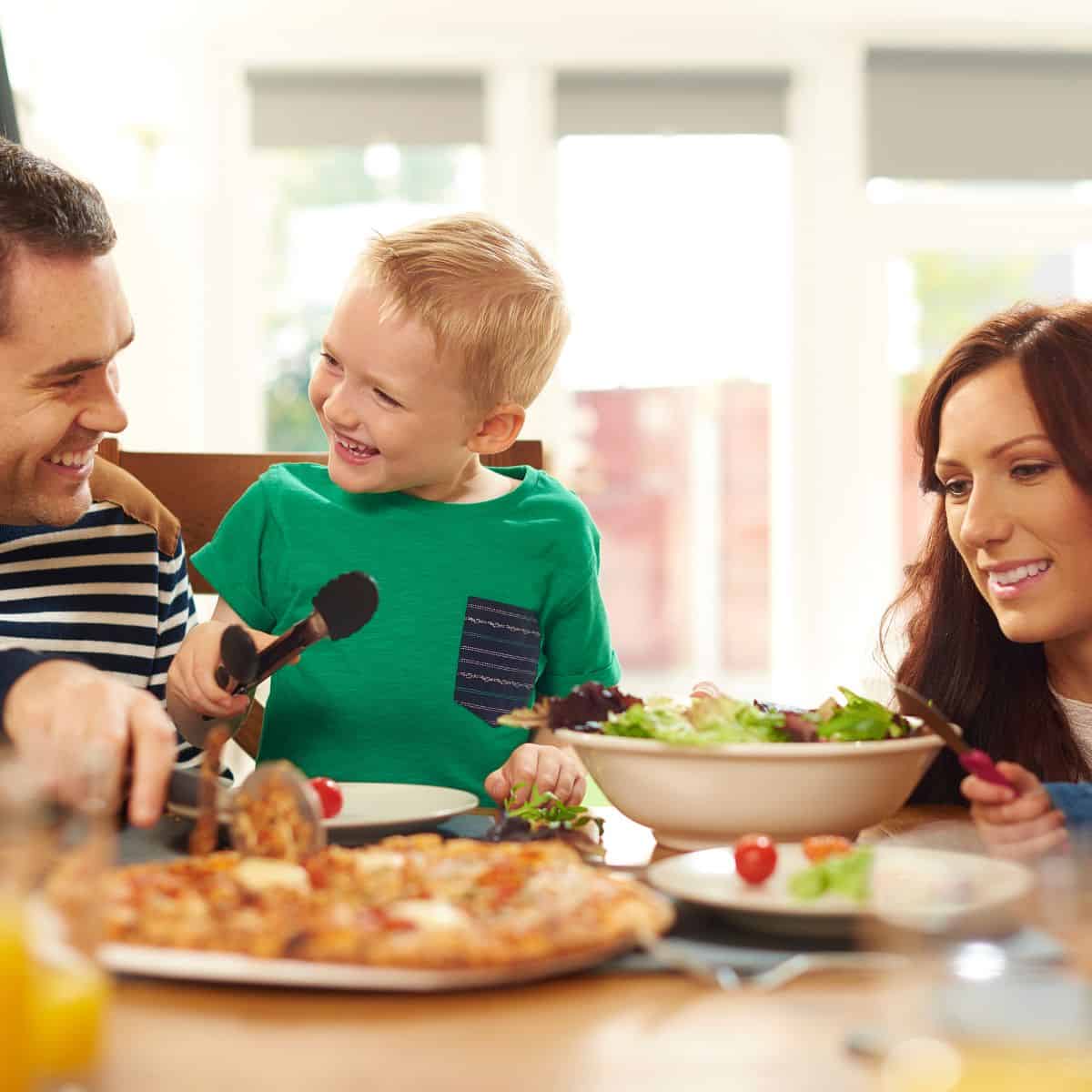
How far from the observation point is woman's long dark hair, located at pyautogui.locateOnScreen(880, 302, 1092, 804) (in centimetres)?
161

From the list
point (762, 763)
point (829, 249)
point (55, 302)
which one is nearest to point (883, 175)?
point (829, 249)

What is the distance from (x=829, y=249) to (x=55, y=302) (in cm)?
397

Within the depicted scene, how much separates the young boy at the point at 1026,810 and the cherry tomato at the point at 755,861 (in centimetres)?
27

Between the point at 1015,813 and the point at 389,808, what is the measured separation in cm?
52

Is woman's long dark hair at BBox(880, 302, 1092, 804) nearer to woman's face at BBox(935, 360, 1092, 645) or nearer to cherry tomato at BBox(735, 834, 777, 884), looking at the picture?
woman's face at BBox(935, 360, 1092, 645)

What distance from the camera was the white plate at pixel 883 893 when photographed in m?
0.53

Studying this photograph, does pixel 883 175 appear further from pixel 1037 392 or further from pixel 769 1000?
pixel 769 1000

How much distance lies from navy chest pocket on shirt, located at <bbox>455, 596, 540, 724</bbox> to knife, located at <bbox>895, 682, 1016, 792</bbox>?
577 millimetres

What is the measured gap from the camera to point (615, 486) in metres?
5.38

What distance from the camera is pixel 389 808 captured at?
119 cm

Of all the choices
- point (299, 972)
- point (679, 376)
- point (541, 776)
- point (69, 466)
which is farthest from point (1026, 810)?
point (679, 376)

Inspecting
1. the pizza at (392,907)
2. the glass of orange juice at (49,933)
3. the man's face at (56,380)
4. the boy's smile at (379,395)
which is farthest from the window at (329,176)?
the glass of orange juice at (49,933)

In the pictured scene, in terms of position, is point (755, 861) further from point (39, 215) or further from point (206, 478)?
point (206, 478)

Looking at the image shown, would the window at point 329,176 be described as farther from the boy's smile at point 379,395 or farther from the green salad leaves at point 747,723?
the green salad leaves at point 747,723
